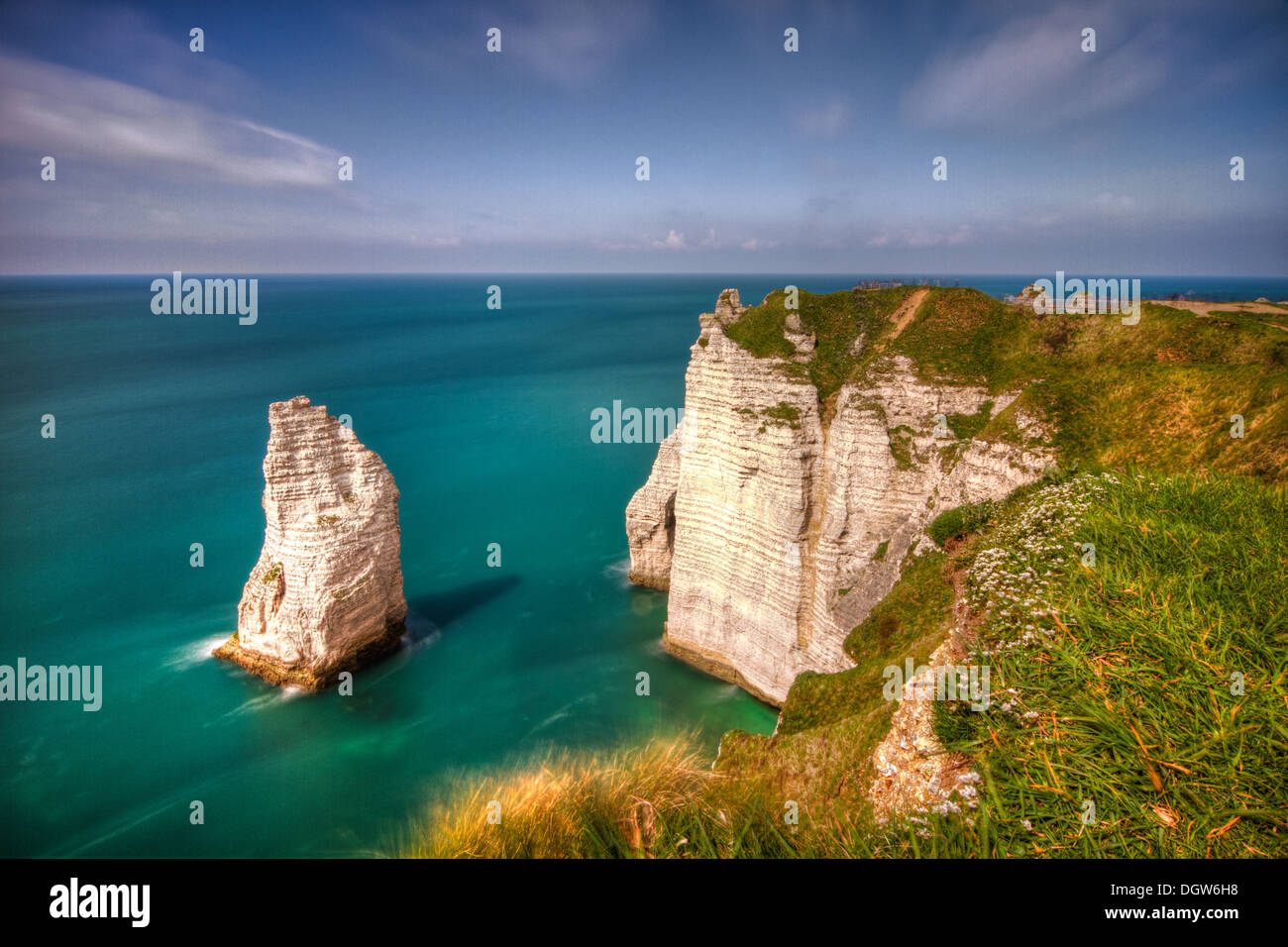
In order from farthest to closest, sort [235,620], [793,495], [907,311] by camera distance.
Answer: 1. [235,620]
2. [907,311]
3. [793,495]

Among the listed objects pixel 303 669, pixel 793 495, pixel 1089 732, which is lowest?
pixel 303 669

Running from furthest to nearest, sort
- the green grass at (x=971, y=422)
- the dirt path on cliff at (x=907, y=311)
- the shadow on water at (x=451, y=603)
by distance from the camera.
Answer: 1. the shadow on water at (x=451, y=603)
2. the dirt path on cliff at (x=907, y=311)
3. the green grass at (x=971, y=422)

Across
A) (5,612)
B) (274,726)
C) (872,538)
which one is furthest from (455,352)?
(872,538)

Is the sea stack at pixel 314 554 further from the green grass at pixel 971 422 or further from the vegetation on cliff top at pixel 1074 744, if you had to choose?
the green grass at pixel 971 422

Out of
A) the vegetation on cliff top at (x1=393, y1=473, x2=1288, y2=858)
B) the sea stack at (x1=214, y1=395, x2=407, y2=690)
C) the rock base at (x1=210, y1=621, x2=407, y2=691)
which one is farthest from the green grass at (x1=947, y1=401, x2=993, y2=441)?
the rock base at (x1=210, y1=621, x2=407, y2=691)

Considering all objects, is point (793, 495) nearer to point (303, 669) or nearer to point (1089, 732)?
point (1089, 732)

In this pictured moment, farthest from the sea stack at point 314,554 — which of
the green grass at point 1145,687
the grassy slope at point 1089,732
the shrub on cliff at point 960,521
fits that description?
the green grass at point 1145,687

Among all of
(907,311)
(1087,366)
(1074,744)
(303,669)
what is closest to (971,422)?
(1087,366)

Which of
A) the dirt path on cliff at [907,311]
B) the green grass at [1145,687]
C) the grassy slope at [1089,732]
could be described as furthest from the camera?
the dirt path on cliff at [907,311]

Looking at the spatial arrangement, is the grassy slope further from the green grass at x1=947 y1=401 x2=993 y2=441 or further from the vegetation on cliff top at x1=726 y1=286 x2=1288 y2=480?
the green grass at x1=947 y1=401 x2=993 y2=441
